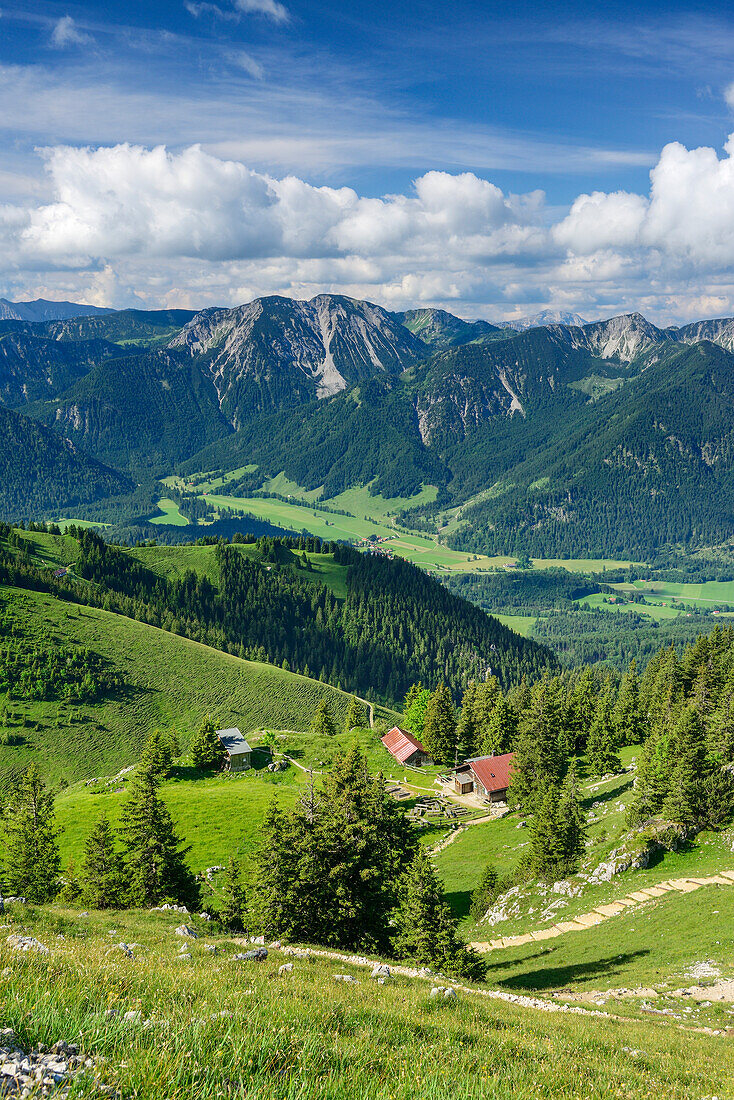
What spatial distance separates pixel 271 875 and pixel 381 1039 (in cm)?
2684

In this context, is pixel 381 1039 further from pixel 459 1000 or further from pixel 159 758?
pixel 159 758

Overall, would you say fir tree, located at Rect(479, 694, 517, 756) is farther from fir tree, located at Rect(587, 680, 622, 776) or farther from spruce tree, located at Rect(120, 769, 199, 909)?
spruce tree, located at Rect(120, 769, 199, 909)

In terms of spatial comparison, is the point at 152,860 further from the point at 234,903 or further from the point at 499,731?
the point at 499,731

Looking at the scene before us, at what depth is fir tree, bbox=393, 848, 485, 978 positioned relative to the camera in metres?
33.4

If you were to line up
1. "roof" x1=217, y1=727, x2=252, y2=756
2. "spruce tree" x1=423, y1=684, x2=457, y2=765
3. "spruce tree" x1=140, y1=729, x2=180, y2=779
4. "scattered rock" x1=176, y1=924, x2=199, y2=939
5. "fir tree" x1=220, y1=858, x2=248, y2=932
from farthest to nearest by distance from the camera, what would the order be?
"spruce tree" x1=423, y1=684, x2=457, y2=765, "roof" x1=217, y1=727, x2=252, y2=756, "spruce tree" x1=140, y1=729, x2=180, y2=779, "fir tree" x1=220, y1=858, x2=248, y2=932, "scattered rock" x1=176, y1=924, x2=199, y2=939

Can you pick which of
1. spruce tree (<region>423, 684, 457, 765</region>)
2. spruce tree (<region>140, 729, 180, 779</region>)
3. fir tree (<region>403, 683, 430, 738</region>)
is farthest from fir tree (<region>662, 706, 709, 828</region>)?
fir tree (<region>403, 683, 430, 738</region>)

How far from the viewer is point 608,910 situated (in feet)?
159

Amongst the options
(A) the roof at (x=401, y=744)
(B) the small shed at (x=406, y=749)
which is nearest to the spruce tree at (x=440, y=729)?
(B) the small shed at (x=406, y=749)

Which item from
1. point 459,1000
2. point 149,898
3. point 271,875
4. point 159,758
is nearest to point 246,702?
point 159,758

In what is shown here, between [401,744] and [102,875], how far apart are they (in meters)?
75.8

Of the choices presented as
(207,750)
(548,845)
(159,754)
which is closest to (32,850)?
(159,754)

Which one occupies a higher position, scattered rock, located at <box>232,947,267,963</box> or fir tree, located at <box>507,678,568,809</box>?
scattered rock, located at <box>232,947,267,963</box>

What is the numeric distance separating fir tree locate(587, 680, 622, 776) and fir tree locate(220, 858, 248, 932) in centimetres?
6168

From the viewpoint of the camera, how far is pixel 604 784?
262 feet
